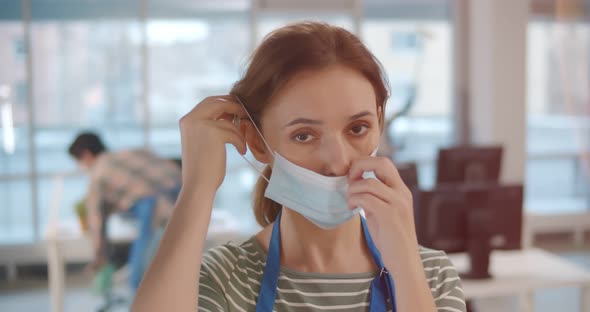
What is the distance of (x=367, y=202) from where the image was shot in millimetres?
1076

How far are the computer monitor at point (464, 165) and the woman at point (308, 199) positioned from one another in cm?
278

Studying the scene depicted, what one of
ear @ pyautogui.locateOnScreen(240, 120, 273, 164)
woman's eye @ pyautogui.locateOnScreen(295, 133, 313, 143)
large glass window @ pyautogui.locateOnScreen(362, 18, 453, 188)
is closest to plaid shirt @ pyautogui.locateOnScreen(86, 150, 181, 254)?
large glass window @ pyautogui.locateOnScreen(362, 18, 453, 188)

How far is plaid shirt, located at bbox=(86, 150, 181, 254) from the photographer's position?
4.49 metres

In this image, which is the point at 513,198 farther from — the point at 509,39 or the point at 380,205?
the point at 509,39

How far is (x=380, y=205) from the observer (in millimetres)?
1067

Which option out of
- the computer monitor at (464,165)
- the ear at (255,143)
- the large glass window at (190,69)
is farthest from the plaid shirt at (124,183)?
the ear at (255,143)

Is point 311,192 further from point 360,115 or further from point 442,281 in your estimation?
point 442,281

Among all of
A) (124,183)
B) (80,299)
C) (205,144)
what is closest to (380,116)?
(205,144)

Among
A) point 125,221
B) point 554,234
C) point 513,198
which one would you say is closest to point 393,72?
point 554,234

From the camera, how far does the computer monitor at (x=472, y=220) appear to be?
3.23 m

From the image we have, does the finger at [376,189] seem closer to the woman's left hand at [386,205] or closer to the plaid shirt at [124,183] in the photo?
the woman's left hand at [386,205]

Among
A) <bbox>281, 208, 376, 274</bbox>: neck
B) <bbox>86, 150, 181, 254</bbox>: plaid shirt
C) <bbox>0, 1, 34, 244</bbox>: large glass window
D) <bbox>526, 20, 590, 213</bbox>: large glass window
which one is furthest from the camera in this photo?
<bbox>526, 20, 590, 213</bbox>: large glass window

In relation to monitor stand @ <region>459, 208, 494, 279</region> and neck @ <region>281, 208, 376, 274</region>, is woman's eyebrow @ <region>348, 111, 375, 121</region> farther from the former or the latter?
monitor stand @ <region>459, 208, 494, 279</region>

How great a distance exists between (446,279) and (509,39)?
5.75 meters
